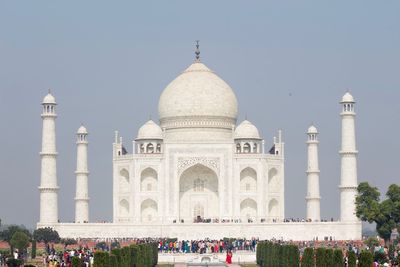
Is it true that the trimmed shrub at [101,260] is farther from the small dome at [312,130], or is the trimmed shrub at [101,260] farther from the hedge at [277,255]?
the small dome at [312,130]

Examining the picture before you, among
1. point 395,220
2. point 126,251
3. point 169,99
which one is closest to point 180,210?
point 169,99

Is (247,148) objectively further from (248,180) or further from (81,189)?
(81,189)

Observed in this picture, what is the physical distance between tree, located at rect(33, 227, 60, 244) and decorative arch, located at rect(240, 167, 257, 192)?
1058 cm

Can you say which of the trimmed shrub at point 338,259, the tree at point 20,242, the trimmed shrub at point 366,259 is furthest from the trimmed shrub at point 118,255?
the tree at point 20,242

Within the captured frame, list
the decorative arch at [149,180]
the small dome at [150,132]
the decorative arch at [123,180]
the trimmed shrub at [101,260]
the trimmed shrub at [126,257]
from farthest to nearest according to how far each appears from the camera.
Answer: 1. the small dome at [150,132]
2. the decorative arch at [123,180]
3. the decorative arch at [149,180]
4. the trimmed shrub at [126,257]
5. the trimmed shrub at [101,260]

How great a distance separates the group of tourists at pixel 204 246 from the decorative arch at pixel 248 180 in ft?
25.1

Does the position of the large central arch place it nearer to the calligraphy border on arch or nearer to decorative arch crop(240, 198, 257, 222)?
the calligraphy border on arch

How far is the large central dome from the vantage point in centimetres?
5891

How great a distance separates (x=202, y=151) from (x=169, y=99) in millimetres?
3934

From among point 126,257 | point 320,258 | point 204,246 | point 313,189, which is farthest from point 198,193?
point 320,258

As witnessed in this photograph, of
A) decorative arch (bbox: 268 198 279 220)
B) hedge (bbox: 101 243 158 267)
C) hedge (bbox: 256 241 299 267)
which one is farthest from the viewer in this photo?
decorative arch (bbox: 268 198 279 220)

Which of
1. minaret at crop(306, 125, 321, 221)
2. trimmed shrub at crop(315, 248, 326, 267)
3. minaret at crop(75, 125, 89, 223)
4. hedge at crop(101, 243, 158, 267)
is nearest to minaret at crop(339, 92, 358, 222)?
minaret at crop(306, 125, 321, 221)

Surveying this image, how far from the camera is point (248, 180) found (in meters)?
57.5

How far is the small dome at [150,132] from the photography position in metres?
58.4
